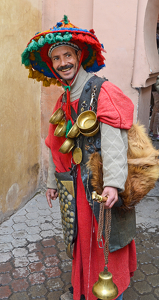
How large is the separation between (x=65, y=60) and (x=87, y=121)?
0.45 m

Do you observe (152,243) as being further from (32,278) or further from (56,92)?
(56,92)

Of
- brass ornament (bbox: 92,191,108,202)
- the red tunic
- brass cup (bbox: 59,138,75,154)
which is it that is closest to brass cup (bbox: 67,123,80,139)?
brass cup (bbox: 59,138,75,154)

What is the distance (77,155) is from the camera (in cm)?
210

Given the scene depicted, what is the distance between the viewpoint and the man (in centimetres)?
184

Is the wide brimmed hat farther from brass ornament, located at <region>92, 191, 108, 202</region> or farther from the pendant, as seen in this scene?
brass ornament, located at <region>92, 191, 108, 202</region>

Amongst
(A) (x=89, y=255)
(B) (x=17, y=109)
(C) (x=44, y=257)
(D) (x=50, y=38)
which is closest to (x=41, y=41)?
(D) (x=50, y=38)

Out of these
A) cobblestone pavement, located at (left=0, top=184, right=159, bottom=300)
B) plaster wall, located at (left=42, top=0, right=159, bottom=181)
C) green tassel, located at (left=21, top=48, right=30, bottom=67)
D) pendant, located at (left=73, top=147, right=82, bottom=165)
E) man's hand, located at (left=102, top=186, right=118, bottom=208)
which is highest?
plaster wall, located at (left=42, top=0, right=159, bottom=181)

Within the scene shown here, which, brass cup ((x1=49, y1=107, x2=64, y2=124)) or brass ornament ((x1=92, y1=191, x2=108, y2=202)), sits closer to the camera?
brass ornament ((x1=92, y1=191, x2=108, y2=202))

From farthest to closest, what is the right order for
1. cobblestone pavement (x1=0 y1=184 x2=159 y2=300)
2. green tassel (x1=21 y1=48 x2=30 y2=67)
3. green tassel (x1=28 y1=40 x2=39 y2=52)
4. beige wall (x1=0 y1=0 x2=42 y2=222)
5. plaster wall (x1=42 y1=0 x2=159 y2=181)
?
plaster wall (x1=42 y1=0 x2=159 y2=181), beige wall (x1=0 y1=0 x2=42 y2=222), cobblestone pavement (x1=0 y1=184 x2=159 y2=300), green tassel (x1=21 y1=48 x2=30 y2=67), green tassel (x1=28 y1=40 x2=39 y2=52)

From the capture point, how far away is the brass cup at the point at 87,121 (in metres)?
1.92

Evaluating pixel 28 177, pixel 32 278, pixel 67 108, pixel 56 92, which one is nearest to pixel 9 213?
pixel 28 177

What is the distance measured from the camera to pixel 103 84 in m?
1.96

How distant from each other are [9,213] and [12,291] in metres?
1.40

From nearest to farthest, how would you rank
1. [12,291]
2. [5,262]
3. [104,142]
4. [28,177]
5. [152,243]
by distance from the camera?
[104,142] < [12,291] < [5,262] < [152,243] < [28,177]
